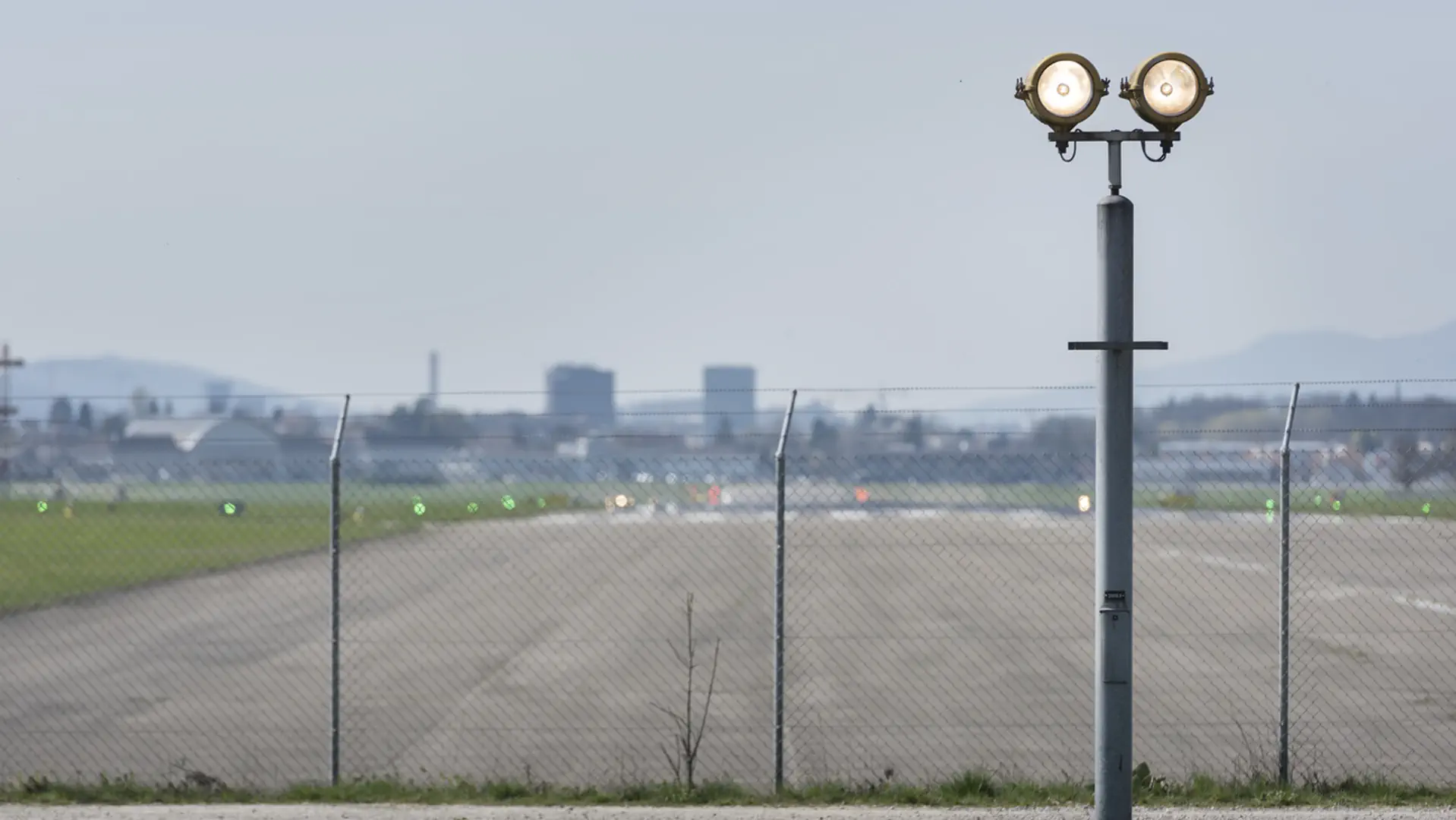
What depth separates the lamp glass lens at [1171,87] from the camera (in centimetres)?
743

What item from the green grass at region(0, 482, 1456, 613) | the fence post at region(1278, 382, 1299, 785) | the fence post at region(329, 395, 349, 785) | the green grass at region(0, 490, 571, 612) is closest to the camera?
the fence post at region(1278, 382, 1299, 785)

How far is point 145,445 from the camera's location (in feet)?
65.5

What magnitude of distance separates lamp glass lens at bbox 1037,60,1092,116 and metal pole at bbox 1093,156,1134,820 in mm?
393

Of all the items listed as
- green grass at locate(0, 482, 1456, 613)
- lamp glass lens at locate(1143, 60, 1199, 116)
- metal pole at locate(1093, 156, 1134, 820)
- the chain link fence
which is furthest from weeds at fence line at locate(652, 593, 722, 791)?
lamp glass lens at locate(1143, 60, 1199, 116)

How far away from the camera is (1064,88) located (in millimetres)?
7410

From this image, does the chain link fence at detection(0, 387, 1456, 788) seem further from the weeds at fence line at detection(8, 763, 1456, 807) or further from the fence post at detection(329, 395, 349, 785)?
the weeds at fence line at detection(8, 763, 1456, 807)

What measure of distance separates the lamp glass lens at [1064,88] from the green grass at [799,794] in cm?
433

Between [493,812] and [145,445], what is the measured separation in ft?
39.9

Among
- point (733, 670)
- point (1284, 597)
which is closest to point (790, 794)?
point (1284, 597)

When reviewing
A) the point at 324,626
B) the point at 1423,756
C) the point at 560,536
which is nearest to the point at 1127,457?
the point at 1423,756

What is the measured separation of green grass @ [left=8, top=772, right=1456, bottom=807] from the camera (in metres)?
9.71

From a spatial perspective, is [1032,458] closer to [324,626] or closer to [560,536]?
[324,626]

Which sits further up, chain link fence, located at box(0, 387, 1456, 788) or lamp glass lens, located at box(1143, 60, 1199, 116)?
lamp glass lens, located at box(1143, 60, 1199, 116)

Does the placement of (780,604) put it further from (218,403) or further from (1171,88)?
(218,403)
